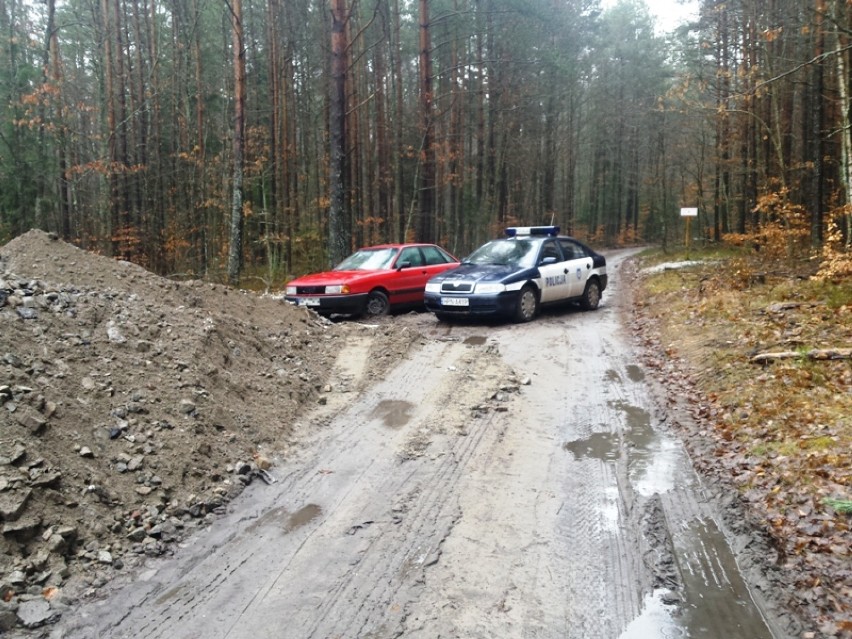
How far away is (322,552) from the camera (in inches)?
163

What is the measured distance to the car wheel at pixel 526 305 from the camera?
39.5 feet

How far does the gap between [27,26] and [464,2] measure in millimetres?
17398

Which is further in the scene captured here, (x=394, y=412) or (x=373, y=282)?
(x=373, y=282)

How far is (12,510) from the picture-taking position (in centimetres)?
388

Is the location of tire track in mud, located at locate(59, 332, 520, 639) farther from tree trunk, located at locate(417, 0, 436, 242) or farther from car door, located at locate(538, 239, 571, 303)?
tree trunk, located at locate(417, 0, 436, 242)

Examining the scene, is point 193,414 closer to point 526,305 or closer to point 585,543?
point 585,543

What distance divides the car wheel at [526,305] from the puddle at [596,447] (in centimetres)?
580

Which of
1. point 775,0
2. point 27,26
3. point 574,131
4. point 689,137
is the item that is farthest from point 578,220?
point 27,26

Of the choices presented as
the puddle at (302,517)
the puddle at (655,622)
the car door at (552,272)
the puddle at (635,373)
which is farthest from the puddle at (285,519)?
the car door at (552,272)

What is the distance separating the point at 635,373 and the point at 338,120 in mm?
9821

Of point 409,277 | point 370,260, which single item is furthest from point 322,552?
point 370,260

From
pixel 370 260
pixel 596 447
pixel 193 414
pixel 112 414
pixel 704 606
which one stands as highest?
pixel 370 260

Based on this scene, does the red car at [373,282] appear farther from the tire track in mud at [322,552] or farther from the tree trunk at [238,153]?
the tire track in mud at [322,552]

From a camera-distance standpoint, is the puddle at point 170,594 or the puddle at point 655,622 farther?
the puddle at point 170,594
